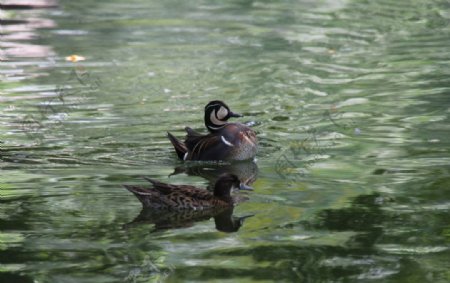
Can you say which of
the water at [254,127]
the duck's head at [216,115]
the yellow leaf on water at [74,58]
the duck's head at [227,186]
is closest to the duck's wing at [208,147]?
the water at [254,127]

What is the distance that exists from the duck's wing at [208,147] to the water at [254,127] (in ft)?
0.57

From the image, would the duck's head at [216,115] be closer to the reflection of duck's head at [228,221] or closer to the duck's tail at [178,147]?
the duck's tail at [178,147]

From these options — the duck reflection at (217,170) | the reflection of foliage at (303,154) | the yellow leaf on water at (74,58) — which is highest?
the yellow leaf on water at (74,58)

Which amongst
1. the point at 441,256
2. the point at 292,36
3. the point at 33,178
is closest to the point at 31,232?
the point at 33,178

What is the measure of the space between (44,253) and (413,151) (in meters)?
5.00

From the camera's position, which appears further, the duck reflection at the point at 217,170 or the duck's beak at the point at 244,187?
the duck reflection at the point at 217,170

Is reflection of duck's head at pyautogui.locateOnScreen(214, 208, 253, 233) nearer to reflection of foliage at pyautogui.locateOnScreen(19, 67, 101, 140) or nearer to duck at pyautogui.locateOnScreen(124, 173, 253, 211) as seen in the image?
duck at pyautogui.locateOnScreen(124, 173, 253, 211)

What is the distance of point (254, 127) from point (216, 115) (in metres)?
1.29

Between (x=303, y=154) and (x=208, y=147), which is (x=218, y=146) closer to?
(x=208, y=147)

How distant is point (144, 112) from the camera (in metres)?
15.0

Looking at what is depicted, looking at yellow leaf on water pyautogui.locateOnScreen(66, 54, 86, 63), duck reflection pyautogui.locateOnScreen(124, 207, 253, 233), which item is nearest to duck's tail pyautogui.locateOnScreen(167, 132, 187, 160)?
duck reflection pyautogui.locateOnScreen(124, 207, 253, 233)

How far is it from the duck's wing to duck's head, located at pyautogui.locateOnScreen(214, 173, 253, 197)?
6.23 ft

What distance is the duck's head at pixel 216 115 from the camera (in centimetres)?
1271

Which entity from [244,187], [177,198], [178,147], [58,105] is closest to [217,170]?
[178,147]
